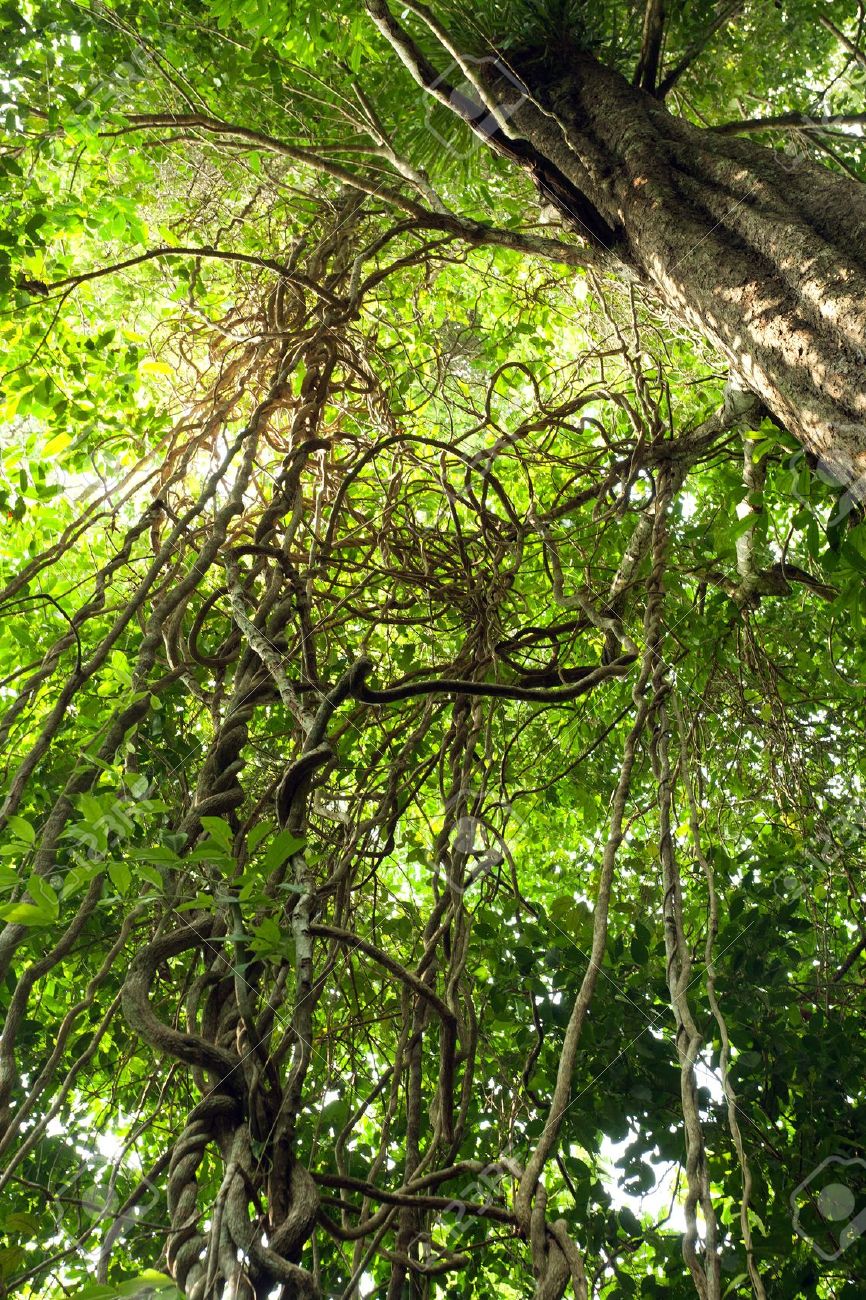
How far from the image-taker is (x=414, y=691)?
1211 mm

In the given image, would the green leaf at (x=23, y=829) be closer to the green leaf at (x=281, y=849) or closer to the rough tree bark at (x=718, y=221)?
the green leaf at (x=281, y=849)

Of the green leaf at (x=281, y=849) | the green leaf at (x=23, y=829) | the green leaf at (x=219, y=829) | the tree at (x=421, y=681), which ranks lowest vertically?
the green leaf at (x=23, y=829)

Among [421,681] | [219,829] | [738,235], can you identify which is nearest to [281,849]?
[219,829]

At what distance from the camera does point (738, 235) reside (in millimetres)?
1335

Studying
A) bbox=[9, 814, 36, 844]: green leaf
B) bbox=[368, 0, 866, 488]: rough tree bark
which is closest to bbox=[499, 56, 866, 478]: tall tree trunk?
bbox=[368, 0, 866, 488]: rough tree bark

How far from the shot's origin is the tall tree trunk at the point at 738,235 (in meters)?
1.10

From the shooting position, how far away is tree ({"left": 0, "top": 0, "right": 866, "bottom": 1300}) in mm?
1132

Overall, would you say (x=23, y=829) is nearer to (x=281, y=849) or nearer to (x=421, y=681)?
(x=281, y=849)

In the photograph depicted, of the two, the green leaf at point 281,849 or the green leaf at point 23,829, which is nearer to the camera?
the green leaf at point 281,849

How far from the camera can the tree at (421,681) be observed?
3.71 feet

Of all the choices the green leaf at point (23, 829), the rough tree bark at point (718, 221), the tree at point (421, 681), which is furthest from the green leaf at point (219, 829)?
the rough tree bark at point (718, 221)

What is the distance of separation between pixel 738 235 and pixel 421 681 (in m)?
0.83

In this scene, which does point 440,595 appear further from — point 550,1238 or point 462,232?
point 550,1238

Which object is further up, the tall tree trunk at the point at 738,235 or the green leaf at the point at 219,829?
the tall tree trunk at the point at 738,235
